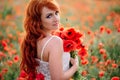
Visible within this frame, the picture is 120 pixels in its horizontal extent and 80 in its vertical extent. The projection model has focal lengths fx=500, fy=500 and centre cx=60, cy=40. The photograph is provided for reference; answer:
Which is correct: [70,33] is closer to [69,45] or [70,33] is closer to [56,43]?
[69,45]

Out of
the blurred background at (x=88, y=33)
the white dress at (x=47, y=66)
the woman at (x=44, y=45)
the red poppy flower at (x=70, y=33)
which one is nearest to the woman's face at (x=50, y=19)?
the woman at (x=44, y=45)

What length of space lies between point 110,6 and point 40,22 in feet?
15.8

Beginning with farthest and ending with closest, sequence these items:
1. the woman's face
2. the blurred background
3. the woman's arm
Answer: the blurred background, the woman's face, the woman's arm

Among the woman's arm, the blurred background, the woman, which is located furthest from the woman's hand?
the blurred background

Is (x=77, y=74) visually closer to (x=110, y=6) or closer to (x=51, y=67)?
(x=51, y=67)

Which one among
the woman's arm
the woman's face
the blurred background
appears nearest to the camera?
the woman's arm

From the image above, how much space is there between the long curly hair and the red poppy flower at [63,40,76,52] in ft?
0.58

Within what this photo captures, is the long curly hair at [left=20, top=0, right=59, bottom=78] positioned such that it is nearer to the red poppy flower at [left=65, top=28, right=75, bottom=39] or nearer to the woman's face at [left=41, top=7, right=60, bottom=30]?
the woman's face at [left=41, top=7, right=60, bottom=30]

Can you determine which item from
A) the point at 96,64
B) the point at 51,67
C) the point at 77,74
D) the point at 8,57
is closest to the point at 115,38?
the point at 96,64

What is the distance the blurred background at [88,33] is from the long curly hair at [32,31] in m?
0.65

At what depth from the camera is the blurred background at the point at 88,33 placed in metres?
4.99

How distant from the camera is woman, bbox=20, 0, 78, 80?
3.54 m

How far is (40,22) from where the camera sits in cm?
368

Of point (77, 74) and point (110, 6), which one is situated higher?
point (110, 6)
